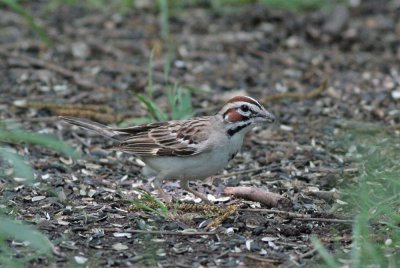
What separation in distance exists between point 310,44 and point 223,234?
5.23m

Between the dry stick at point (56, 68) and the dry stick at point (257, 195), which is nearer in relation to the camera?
the dry stick at point (257, 195)

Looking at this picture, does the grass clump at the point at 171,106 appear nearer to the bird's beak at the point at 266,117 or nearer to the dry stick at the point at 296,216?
the bird's beak at the point at 266,117

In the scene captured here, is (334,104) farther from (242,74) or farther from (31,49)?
(31,49)

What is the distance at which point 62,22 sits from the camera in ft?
35.0

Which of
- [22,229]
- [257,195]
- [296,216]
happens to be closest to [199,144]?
[257,195]

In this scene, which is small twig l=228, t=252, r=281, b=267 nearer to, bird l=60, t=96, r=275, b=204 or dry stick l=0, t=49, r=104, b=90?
bird l=60, t=96, r=275, b=204

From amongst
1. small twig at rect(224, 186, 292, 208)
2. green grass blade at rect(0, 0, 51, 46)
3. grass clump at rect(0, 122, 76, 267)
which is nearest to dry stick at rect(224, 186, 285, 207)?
small twig at rect(224, 186, 292, 208)

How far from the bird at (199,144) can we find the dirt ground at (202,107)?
32cm

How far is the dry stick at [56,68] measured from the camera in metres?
8.95

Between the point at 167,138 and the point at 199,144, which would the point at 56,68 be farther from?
the point at 199,144

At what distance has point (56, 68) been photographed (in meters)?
9.20

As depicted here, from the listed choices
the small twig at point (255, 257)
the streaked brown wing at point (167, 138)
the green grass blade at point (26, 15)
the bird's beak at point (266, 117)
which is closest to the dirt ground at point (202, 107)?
the small twig at point (255, 257)

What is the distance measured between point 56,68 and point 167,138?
314 cm

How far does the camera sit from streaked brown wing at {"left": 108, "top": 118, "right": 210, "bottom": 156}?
622 centimetres
